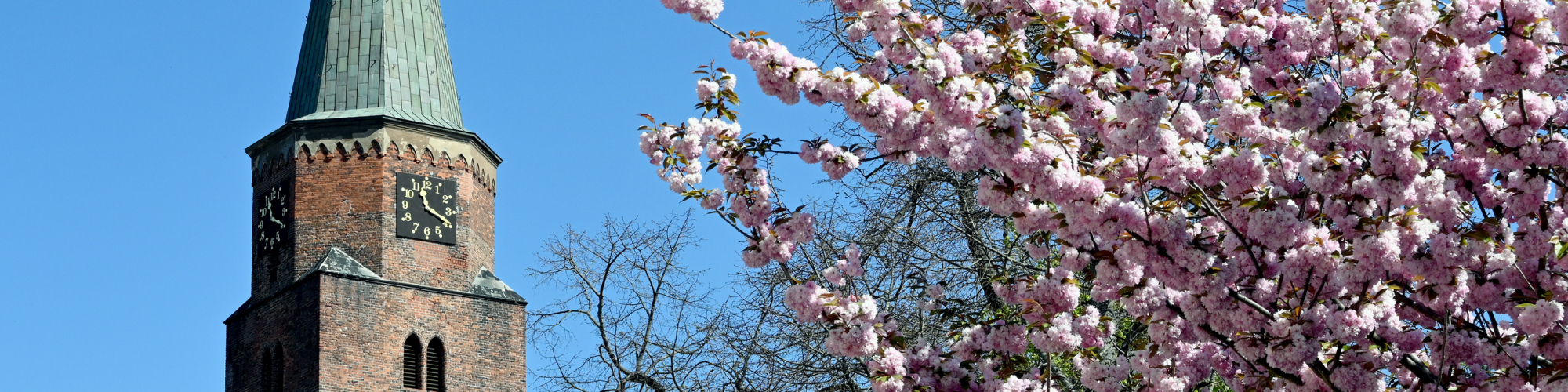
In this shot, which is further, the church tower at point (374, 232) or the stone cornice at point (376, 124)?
the stone cornice at point (376, 124)

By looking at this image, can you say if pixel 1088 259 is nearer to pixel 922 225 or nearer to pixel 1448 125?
pixel 1448 125

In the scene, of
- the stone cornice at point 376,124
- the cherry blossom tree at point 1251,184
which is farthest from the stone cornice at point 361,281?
the cherry blossom tree at point 1251,184

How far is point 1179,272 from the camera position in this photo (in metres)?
8.53

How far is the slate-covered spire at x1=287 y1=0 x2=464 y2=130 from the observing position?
3653 cm

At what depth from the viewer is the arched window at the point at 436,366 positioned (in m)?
34.8

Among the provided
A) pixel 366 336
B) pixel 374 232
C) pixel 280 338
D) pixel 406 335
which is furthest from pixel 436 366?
pixel 280 338

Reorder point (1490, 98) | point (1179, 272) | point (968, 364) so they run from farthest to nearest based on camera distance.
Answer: point (968, 364)
point (1490, 98)
point (1179, 272)

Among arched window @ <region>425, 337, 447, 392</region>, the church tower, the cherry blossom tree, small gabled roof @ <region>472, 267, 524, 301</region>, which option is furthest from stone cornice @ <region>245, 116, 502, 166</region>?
the cherry blossom tree

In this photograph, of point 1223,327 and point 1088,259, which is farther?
point 1088,259

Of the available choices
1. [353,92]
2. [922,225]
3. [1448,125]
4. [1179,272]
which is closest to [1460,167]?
[1448,125]

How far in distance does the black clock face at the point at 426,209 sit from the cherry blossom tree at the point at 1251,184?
2613 centimetres

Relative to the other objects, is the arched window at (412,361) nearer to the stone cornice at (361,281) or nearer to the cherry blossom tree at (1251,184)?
the stone cornice at (361,281)

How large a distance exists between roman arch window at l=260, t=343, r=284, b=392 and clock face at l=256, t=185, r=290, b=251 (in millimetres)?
1995

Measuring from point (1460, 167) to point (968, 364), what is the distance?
2.77 meters
